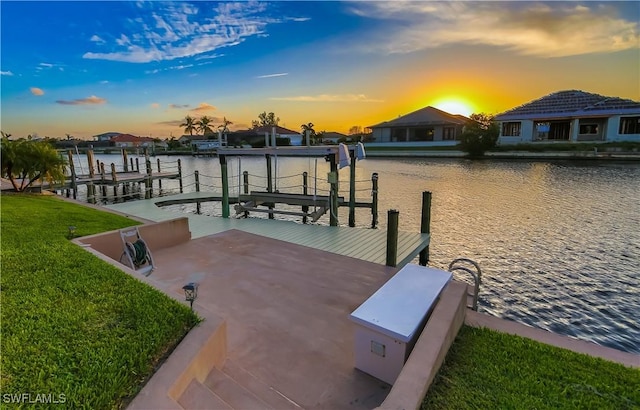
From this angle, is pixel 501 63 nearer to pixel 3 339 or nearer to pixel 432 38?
pixel 432 38

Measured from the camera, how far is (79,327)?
2.69 m

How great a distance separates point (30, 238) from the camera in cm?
518

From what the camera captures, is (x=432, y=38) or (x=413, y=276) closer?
(x=413, y=276)

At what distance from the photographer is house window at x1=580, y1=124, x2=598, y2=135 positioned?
40956 mm

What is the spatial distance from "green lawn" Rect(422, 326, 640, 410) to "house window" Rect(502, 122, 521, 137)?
49.6m

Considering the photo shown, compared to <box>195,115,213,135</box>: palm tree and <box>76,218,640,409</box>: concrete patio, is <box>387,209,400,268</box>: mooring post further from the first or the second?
<box>195,115,213,135</box>: palm tree

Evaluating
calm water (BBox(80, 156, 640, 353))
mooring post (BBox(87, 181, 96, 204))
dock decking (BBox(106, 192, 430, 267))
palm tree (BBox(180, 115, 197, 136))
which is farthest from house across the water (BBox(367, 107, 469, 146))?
palm tree (BBox(180, 115, 197, 136))

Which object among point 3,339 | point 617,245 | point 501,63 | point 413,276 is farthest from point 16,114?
point 617,245

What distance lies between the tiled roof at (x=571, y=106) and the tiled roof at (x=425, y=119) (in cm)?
801

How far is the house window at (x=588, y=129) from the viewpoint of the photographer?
40956 mm

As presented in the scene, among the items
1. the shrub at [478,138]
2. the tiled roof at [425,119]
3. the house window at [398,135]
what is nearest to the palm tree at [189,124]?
the tiled roof at [425,119]

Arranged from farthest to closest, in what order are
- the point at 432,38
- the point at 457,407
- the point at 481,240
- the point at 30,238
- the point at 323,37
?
the point at 323,37, the point at 432,38, the point at 481,240, the point at 30,238, the point at 457,407

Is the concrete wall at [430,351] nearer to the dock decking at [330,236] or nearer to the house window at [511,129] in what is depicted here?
the dock decking at [330,236]

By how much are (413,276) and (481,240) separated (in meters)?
7.63
